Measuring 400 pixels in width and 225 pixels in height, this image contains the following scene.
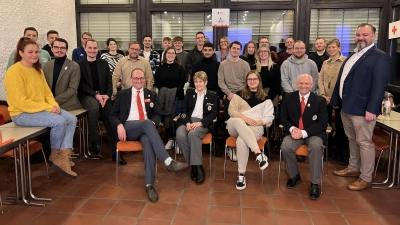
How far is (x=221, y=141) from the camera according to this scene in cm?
519

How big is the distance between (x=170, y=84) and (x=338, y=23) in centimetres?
384

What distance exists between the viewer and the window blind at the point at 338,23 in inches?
250

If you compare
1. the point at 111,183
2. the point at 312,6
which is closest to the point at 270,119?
the point at 111,183

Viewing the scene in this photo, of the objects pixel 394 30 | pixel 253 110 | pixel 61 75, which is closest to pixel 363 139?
pixel 253 110

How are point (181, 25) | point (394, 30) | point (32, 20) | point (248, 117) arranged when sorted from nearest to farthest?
point (248, 117), point (32, 20), point (394, 30), point (181, 25)

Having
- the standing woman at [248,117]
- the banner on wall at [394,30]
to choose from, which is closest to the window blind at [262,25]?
the banner on wall at [394,30]

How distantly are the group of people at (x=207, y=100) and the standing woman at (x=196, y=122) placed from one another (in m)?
0.01

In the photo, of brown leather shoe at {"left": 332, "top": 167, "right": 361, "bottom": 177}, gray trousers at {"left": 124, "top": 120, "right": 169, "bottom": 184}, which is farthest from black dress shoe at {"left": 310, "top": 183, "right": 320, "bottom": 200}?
gray trousers at {"left": 124, "top": 120, "right": 169, "bottom": 184}

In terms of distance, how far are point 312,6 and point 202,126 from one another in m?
3.93

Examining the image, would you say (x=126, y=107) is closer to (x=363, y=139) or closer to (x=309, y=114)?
(x=309, y=114)

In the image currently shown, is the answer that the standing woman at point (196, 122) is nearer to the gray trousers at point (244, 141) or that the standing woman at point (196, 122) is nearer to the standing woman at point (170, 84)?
the gray trousers at point (244, 141)

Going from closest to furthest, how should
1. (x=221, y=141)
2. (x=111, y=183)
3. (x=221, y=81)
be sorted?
1. (x=111, y=183)
2. (x=221, y=81)
3. (x=221, y=141)

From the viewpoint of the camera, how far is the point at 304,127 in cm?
346

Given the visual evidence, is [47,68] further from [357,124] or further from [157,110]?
[357,124]
